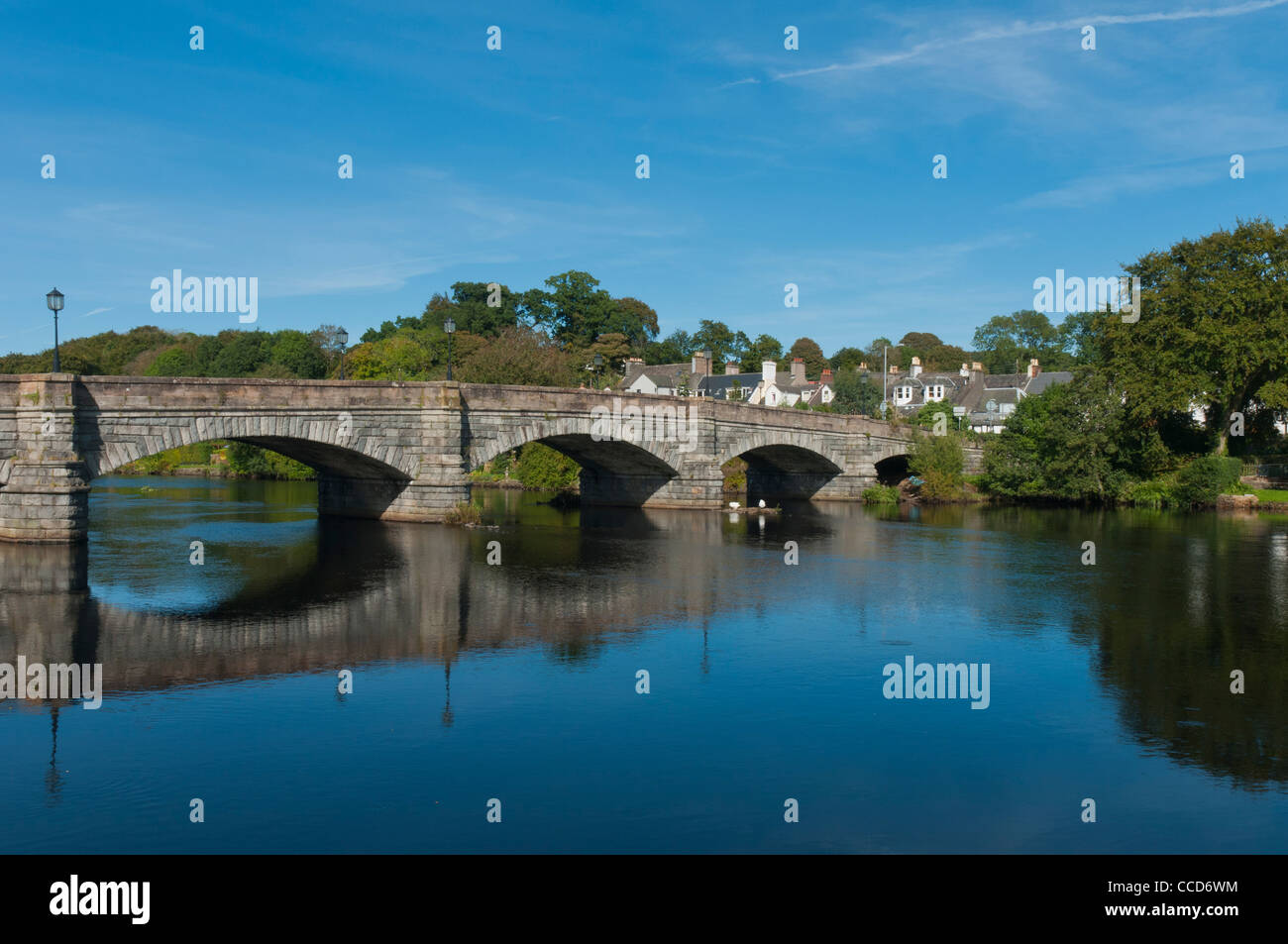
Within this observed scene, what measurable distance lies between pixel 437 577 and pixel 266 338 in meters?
88.8

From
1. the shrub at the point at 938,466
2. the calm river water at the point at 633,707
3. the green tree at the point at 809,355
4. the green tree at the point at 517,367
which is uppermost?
the green tree at the point at 809,355

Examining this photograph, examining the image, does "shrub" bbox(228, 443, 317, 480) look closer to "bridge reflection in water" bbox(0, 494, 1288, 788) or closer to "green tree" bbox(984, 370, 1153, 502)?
"bridge reflection in water" bbox(0, 494, 1288, 788)

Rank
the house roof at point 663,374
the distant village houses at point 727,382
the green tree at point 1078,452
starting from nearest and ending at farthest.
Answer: the green tree at point 1078,452, the house roof at point 663,374, the distant village houses at point 727,382

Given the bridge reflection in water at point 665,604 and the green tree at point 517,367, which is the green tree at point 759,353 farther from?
the bridge reflection in water at point 665,604

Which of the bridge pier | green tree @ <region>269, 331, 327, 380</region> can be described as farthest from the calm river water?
green tree @ <region>269, 331, 327, 380</region>

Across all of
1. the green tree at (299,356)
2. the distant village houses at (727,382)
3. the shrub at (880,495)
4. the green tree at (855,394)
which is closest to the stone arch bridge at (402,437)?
the shrub at (880,495)

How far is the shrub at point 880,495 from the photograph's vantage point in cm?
6141

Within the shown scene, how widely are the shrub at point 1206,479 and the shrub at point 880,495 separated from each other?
15.7 metres

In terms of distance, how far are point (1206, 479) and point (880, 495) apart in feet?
58.4

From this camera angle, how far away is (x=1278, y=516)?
53.2 metres

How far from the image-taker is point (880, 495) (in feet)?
202

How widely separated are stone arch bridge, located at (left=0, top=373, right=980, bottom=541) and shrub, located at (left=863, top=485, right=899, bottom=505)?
876mm
